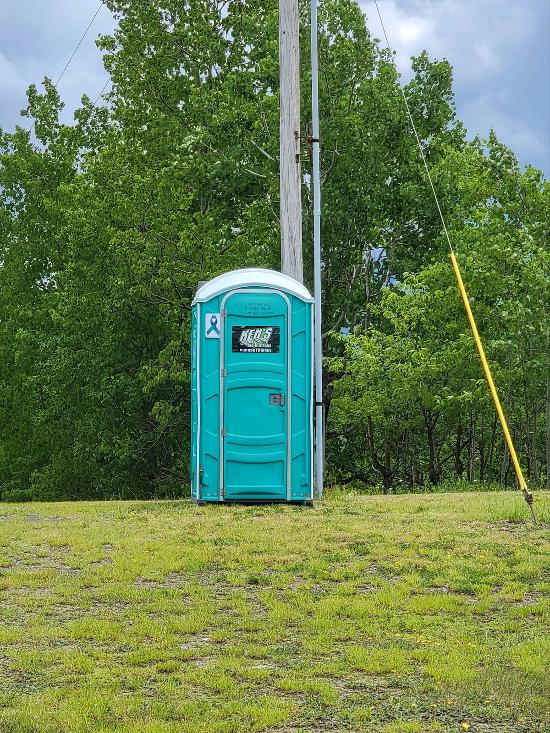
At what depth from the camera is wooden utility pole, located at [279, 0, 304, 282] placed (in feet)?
51.0

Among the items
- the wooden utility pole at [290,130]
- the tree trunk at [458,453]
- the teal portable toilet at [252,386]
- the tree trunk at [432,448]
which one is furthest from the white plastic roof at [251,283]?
the tree trunk at [458,453]

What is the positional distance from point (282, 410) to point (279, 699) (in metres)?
6.94

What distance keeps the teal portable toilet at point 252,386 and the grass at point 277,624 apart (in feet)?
2.68

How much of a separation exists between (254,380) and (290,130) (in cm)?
435

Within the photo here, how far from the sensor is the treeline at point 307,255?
2353cm

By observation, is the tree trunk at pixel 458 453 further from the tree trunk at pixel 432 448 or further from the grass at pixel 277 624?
the grass at pixel 277 624

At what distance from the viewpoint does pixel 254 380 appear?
12641mm

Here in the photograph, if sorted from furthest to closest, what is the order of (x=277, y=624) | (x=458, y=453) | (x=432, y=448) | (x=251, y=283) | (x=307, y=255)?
(x=307, y=255) < (x=458, y=453) < (x=432, y=448) < (x=251, y=283) < (x=277, y=624)

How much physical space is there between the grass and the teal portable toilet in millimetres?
818

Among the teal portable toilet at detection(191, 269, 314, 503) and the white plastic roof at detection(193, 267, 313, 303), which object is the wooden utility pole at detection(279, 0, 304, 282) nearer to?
the white plastic roof at detection(193, 267, 313, 303)

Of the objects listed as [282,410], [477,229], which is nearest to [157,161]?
[477,229]

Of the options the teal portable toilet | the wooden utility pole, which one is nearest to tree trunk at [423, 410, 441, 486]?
the wooden utility pole

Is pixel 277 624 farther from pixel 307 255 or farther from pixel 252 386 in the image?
pixel 307 255

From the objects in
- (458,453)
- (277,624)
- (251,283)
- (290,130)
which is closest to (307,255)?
(458,453)
